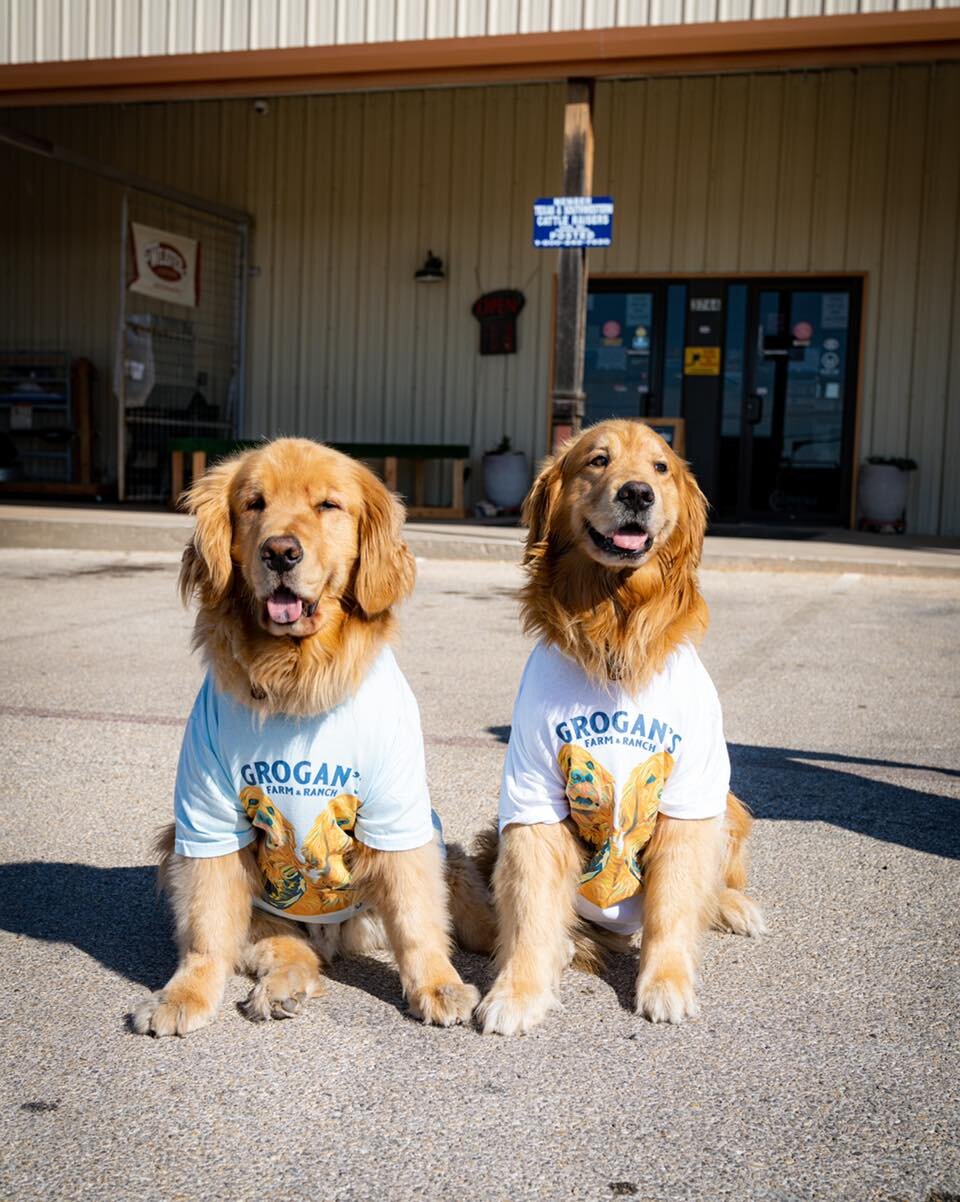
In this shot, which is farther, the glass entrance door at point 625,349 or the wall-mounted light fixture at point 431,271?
the wall-mounted light fixture at point 431,271

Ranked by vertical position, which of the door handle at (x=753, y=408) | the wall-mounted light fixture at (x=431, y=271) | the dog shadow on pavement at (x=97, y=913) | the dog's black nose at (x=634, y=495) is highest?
the wall-mounted light fixture at (x=431, y=271)

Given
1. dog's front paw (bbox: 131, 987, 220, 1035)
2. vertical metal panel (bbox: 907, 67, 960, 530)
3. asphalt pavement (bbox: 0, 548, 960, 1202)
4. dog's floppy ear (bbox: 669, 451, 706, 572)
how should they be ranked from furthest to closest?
vertical metal panel (bbox: 907, 67, 960, 530)
dog's floppy ear (bbox: 669, 451, 706, 572)
dog's front paw (bbox: 131, 987, 220, 1035)
asphalt pavement (bbox: 0, 548, 960, 1202)

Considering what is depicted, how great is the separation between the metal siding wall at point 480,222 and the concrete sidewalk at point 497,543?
284cm

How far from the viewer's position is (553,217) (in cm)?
1050

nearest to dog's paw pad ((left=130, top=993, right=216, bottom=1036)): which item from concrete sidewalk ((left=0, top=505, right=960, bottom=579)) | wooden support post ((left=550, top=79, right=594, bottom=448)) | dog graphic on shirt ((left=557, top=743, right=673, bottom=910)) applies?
dog graphic on shirt ((left=557, top=743, right=673, bottom=910))

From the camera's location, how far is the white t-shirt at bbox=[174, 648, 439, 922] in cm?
264

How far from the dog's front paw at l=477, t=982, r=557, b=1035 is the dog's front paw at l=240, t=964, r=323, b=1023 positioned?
406 millimetres

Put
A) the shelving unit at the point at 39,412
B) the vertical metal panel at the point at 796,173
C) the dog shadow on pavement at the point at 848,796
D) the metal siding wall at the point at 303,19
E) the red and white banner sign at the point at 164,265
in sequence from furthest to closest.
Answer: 1. the shelving unit at the point at 39,412
2. the red and white banner sign at the point at 164,265
3. the vertical metal panel at the point at 796,173
4. the metal siding wall at the point at 303,19
5. the dog shadow on pavement at the point at 848,796

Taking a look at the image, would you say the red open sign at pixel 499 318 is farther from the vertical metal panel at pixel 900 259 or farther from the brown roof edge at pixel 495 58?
the brown roof edge at pixel 495 58

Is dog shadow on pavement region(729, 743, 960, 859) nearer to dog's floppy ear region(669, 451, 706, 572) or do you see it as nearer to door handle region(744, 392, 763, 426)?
dog's floppy ear region(669, 451, 706, 572)

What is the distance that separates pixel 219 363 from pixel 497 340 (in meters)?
4.14

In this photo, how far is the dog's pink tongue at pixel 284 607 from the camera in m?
2.66

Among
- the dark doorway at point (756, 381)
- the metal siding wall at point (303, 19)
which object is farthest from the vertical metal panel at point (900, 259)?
the metal siding wall at point (303, 19)

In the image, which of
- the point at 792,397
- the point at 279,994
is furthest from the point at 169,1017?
the point at 792,397
